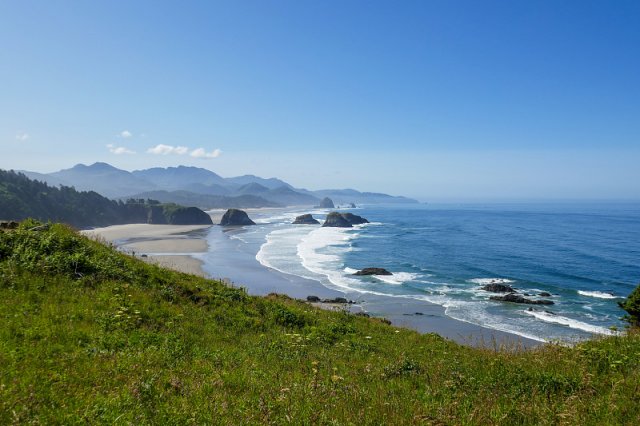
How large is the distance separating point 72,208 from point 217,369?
443 feet

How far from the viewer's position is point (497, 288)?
42656 mm

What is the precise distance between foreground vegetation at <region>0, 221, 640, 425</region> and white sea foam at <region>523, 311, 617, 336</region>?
23199 millimetres

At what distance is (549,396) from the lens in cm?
665

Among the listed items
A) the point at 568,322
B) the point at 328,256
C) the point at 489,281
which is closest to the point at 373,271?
the point at 489,281

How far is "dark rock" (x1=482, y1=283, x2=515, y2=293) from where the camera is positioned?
42312 mm

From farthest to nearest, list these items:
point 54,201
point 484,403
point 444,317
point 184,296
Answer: point 54,201 → point 444,317 → point 184,296 → point 484,403

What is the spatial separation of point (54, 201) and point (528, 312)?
13491 cm

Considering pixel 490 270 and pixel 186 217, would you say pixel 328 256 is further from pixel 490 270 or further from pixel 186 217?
pixel 186 217

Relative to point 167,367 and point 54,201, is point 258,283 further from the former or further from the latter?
point 54,201

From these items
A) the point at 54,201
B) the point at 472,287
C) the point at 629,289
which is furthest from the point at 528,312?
the point at 54,201

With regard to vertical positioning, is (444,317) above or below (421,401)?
below

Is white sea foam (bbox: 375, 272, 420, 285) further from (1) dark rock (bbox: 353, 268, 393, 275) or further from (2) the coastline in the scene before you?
(2) the coastline

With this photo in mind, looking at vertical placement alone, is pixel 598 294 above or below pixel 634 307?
below

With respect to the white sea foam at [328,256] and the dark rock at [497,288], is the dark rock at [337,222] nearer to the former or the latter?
the white sea foam at [328,256]
